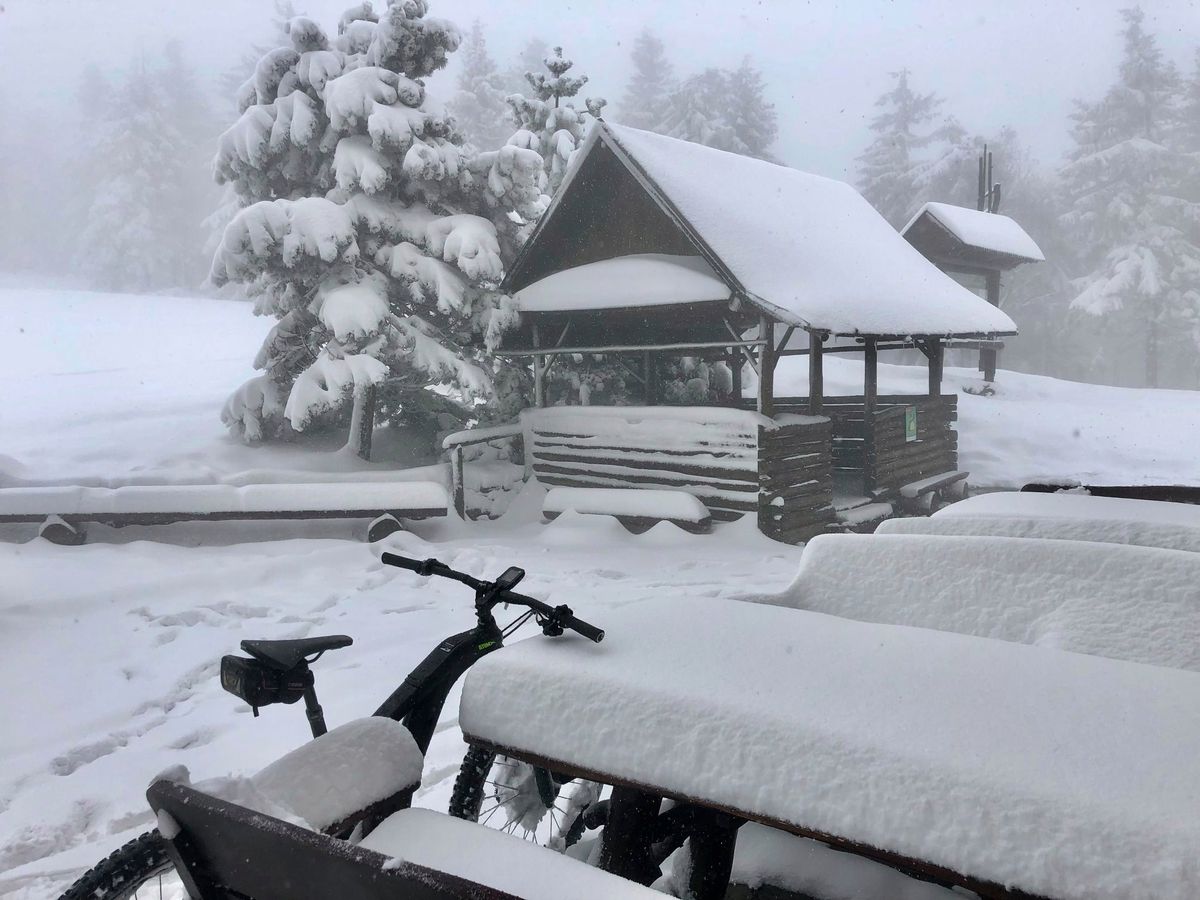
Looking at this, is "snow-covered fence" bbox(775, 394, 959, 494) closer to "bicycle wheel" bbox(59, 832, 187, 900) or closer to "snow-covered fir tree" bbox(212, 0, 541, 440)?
"snow-covered fir tree" bbox(212, 0, 541, 440)

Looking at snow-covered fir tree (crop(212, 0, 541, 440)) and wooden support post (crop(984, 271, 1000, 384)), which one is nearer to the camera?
snow-covered fir tree (crop(212, 0, 541, 440))

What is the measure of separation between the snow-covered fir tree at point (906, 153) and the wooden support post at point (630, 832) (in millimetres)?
38508

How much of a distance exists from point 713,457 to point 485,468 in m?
4.00

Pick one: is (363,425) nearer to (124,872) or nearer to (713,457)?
(713,457)

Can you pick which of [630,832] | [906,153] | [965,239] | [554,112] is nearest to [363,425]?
[554,112]

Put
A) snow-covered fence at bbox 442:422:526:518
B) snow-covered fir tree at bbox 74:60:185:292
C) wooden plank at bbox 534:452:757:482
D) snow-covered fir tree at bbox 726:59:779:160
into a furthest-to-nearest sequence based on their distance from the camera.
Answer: snow-covered fir tree at bbox 74:60:185:292 < snow-covered fir tree at bbox 726:59:779:160 < snow-covered fence at bbox 442:422:526:518 < wooden plank at bbox 534:452:757:482

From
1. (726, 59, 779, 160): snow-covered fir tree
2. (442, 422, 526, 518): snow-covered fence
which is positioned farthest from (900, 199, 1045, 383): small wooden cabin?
(442, 422, 526, 518): snow-covered fence

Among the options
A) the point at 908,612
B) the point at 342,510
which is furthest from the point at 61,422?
the point at 908,612

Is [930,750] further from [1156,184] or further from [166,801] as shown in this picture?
[1156,184]

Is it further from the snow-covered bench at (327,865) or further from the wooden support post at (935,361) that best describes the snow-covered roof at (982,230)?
the snow-covered bench at (327,865)

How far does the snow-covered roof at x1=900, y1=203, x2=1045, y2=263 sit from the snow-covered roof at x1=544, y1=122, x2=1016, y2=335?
545cm

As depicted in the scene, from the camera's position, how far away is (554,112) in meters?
17.2

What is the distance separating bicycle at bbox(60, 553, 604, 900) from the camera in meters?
1.97

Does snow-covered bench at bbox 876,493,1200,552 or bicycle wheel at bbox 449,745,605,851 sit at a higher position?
snow-covered bench at bbox 876,493,1200,552
